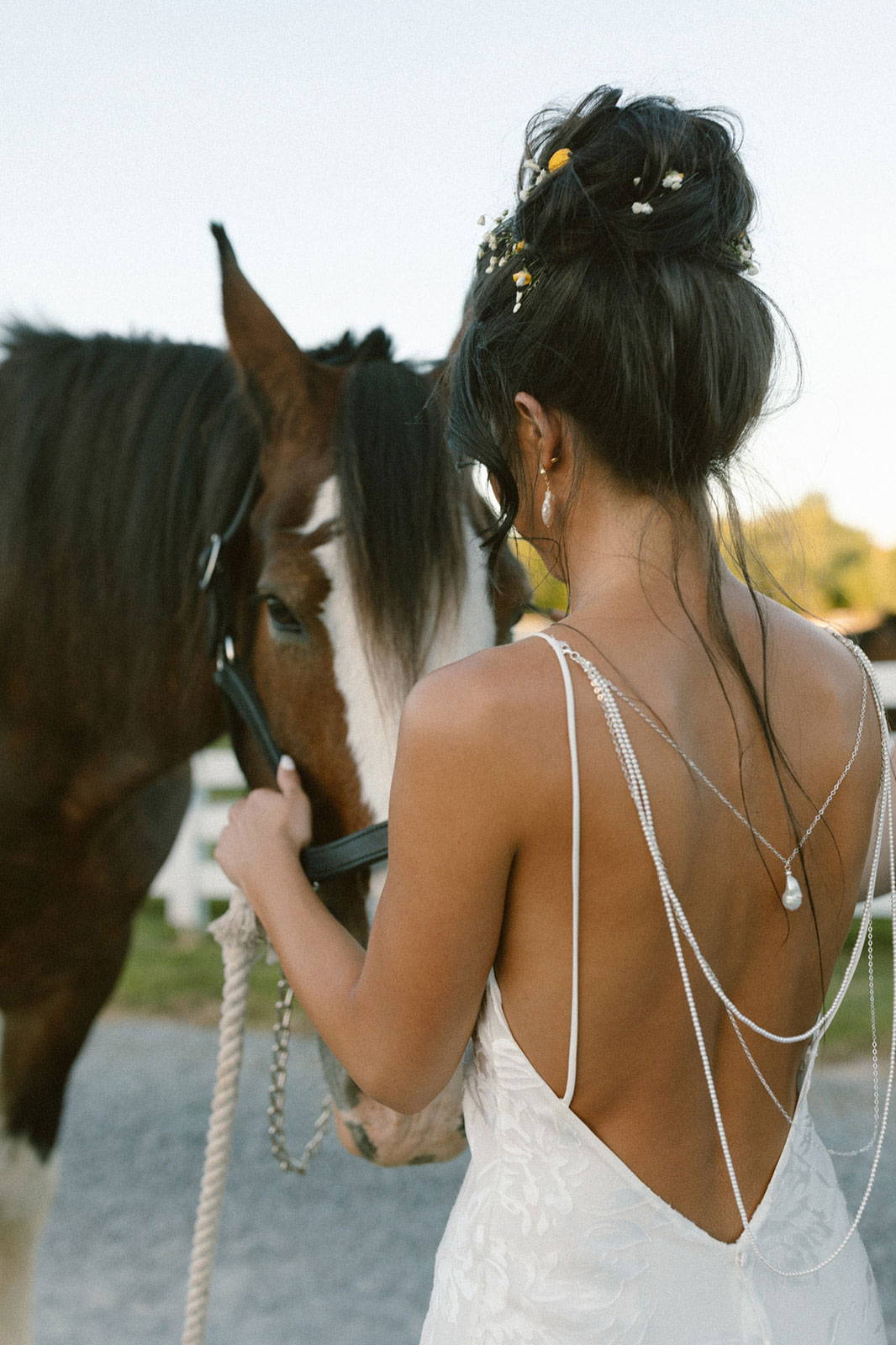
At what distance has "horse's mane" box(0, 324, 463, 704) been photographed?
5.58 ft

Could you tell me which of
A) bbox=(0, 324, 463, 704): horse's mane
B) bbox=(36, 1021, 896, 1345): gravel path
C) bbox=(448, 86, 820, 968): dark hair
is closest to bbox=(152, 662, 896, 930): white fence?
bbox=(36, 1021, 896, 1345): gravel path

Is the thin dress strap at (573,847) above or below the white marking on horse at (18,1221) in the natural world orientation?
above

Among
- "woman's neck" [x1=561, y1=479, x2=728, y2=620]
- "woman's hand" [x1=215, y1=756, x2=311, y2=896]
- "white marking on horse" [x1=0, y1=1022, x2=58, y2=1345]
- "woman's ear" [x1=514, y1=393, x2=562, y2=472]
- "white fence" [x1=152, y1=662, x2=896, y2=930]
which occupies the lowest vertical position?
"white fence" [x1=152, y1=662, x2=896, y2=930]

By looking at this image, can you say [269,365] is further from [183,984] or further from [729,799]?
[183,984]

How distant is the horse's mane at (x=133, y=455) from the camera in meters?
1.70

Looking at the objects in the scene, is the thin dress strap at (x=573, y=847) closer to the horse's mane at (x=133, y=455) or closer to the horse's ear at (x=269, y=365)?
the horse's mane at (x=133, y=455)

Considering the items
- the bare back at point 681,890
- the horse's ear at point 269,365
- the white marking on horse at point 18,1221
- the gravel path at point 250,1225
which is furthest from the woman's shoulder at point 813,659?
the gravel path at point 250,1225

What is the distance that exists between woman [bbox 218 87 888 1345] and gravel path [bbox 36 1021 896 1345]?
2.09 meters

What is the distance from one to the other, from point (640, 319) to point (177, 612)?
1217 millimetres

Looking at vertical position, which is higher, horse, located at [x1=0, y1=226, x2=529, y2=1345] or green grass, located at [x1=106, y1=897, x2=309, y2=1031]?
horse, located at [x1=0, y1=226, x2=529, y2=1345]

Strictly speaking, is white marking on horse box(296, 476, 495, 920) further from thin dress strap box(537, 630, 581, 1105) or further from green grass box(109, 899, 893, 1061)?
green grass box(109, 899, 893, 1061)

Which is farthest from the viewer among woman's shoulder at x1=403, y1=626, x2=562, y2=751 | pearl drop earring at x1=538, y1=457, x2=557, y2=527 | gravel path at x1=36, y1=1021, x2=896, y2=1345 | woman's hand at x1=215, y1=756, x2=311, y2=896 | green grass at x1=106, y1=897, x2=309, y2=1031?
green grass at x1=106, y1=897, x2=309, y2=1031

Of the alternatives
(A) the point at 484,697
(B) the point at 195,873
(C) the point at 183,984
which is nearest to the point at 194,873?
(B) the point at 195,873

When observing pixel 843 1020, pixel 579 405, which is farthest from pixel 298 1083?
pixel 579 405
